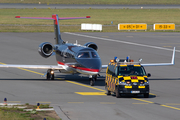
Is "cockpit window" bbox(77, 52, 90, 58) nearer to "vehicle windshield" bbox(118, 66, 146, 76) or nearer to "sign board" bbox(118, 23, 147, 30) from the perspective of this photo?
"vehicle windshield" bbox(118, 66, 146, 76)

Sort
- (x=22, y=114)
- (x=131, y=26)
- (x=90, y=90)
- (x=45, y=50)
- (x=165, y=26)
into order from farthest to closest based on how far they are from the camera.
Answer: (x=165, y=26) < (x=131, y=26) < (x=45, y=50) < (x=90, y=90) < (x=22, y=114)

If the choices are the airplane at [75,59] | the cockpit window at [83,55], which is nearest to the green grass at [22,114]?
the airplane at [75,59]

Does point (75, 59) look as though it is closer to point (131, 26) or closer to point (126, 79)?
point (126, 79)

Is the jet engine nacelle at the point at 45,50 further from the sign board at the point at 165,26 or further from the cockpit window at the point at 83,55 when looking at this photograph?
the sign board at the point at 165,26

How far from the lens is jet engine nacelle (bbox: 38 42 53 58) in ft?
117

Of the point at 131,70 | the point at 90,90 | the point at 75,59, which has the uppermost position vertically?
the point at 75,59

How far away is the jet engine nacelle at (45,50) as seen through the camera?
3559cm

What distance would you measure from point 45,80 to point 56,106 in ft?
42.1

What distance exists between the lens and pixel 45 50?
35844 mm

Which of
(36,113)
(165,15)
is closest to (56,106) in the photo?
(36,113)

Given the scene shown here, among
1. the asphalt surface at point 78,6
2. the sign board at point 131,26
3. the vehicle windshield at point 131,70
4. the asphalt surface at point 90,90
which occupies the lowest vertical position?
the asphalt surface at point 90,90

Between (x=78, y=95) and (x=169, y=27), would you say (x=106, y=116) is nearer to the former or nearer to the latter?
(x=78, y=95)

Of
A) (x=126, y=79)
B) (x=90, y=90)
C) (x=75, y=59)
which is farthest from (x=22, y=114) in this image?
(x=75, y=59)

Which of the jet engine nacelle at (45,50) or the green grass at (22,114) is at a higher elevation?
the jet engine nacelle at (45,50)
